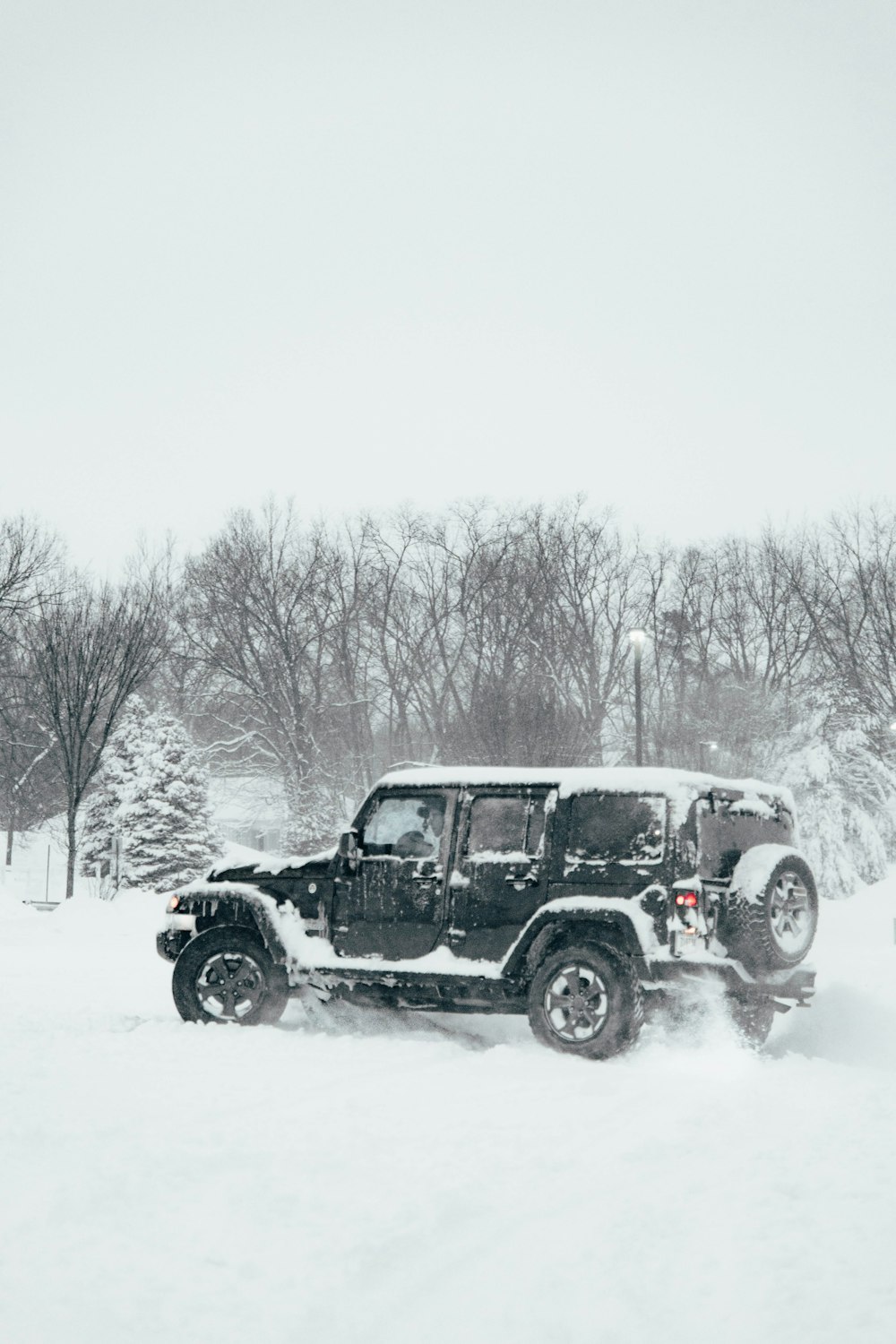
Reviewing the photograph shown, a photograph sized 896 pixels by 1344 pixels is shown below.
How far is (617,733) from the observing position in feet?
156

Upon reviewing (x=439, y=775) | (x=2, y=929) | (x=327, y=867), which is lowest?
(x=2, y=929)

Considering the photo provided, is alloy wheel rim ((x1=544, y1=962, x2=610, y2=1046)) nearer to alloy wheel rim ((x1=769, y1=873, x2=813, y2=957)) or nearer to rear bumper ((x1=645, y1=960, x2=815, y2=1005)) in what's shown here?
rear bumper ((x1=645, y1=960, x2=815, y2=1005))

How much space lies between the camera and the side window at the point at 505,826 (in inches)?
366

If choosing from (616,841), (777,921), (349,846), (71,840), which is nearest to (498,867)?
(616,841)

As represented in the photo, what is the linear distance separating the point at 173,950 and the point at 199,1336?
6496mm

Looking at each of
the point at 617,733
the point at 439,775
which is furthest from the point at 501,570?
the point at 439,775

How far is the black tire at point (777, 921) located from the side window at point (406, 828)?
7.48 ft

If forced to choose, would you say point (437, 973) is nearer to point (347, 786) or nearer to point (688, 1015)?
point (688, 1015)

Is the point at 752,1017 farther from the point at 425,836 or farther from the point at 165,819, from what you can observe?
the point at 165,819

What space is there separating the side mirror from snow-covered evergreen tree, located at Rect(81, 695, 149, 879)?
22.0 metres

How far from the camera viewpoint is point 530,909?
29.9ft

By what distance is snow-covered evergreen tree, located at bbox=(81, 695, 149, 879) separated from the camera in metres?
31.5

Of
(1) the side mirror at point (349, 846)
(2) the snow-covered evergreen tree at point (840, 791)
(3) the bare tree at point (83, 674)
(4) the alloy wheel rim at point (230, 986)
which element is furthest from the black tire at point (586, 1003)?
(2) the snow-covered evergreen tree at point (840, 791)

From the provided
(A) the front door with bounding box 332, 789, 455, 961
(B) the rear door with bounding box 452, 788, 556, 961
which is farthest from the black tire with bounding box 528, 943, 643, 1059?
(A) the front door with bounding box 332, 789, 455, 961
